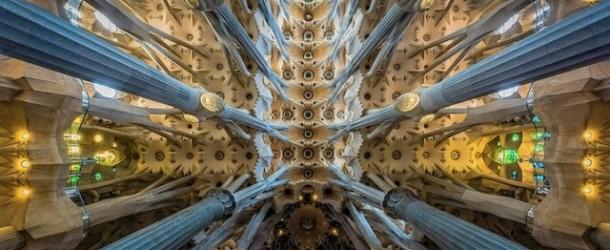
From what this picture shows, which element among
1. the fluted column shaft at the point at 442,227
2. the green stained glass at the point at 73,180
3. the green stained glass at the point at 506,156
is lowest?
the fluted column shaft at the point at 442,227

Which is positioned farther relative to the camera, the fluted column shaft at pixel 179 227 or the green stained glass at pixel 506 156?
the green stained glass at pixel 506 156

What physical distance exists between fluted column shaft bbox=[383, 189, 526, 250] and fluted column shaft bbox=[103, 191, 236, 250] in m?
6.30

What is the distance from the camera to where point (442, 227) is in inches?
379

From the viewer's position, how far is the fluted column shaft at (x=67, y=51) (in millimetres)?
4852

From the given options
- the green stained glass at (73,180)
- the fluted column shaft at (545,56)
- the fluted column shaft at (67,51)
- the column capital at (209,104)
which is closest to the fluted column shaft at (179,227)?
the green stained glass at (73,180)

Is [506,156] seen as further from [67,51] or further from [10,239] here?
[10,239]

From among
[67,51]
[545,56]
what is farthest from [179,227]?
[545,56]

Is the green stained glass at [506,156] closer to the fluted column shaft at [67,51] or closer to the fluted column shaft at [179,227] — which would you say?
the fluted column shaft at [179,227]

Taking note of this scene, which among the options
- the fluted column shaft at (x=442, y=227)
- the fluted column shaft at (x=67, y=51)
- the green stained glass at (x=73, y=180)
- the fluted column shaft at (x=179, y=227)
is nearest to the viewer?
the fluted column shaft at (x=67, y=51)

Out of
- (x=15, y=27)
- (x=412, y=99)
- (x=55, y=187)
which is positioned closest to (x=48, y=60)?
(x=15, y=27)

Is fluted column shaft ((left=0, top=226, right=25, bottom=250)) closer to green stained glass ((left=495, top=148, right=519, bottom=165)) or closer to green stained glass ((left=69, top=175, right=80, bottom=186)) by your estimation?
green stained glass ((left=69, top=175, right=80, bottom=186))

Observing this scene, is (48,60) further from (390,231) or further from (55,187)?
(390,231)

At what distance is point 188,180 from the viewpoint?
59.3ft

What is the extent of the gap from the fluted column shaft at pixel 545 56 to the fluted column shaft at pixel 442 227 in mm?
3387
